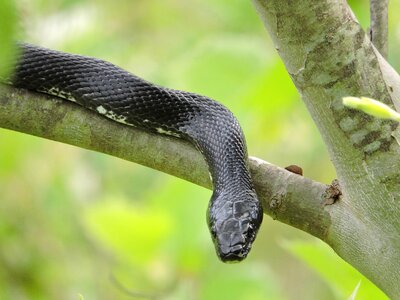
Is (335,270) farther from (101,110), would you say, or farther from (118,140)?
(101,110)

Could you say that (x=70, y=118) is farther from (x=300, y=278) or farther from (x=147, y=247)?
(x=300, y=278)

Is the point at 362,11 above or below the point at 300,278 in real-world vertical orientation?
above

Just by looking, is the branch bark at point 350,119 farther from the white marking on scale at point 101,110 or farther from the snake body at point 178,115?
the white marking on scale at point 101,110

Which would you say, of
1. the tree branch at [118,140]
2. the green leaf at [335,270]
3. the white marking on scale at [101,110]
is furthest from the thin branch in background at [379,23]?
the white marking on scale at [101,110]

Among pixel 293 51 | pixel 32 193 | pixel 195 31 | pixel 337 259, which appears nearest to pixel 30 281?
pixel 32 193

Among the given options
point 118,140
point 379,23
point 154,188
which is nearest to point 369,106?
point 379,23

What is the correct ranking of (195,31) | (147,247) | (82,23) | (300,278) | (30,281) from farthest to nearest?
(300,278), (195,31), (30,281), (82,23), (147,247)
